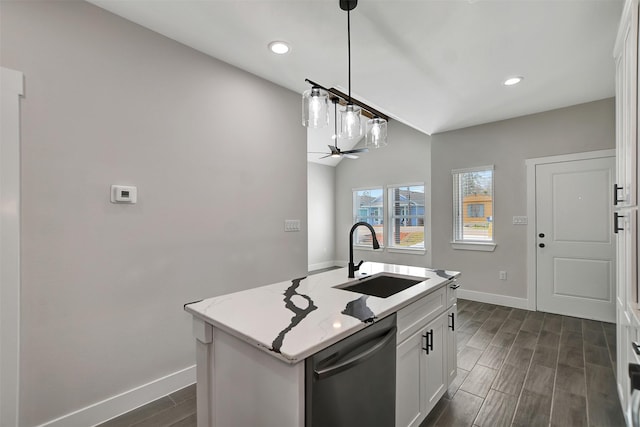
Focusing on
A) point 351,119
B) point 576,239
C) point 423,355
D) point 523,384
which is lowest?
point 523,384

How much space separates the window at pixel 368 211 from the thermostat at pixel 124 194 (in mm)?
5111

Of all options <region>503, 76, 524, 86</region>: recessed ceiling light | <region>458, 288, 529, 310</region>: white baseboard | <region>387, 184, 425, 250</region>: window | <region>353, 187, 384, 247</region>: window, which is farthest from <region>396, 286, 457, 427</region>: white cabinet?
<region>353, 187, 384, 247</region>: window

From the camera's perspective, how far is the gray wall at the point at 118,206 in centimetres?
165

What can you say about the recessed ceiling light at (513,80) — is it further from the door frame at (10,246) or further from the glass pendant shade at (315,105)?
the door frame at (10,246)

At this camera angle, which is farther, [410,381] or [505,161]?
[505,161]

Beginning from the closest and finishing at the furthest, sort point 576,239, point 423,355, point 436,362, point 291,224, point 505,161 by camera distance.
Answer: point 423,355 → point 436,362 → point 291,224 → point 576,239 → point 505,161

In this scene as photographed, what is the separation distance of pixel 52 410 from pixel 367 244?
5851 millimetres

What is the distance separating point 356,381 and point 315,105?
1.50 metres

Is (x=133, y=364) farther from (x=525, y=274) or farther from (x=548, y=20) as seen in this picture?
(x=525, y=274)

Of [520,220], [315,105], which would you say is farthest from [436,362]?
[520,220]

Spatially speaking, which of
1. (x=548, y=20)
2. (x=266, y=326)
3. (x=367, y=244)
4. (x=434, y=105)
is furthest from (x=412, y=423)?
(x=367, y=244)

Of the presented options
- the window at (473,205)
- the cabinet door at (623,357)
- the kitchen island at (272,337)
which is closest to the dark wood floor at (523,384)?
the cabinet door at (623,357)

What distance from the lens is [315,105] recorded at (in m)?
1.82

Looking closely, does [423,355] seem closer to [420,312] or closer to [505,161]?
[420,312]
